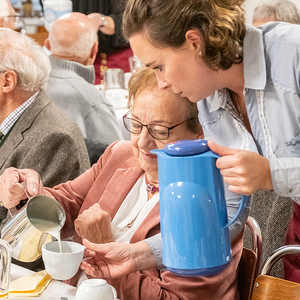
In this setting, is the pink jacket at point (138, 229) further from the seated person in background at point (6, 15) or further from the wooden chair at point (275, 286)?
the seated person in background at point (6, 15)

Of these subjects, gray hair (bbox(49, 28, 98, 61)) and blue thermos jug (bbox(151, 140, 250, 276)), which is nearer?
blue thermos jug (bbox(151, 140, 250, 276))

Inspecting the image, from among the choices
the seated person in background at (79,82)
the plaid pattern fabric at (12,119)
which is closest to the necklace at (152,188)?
the plaid pattern fabric at (12,119)

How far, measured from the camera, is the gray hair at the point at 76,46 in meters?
2.91

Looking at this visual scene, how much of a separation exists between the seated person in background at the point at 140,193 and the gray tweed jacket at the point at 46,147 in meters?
0.29

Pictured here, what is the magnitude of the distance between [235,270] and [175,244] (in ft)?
1.08

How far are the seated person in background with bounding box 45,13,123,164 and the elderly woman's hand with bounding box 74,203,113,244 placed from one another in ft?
3.56

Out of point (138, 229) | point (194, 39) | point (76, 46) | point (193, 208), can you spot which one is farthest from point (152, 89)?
point (76, 46)

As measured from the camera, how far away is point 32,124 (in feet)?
5.92

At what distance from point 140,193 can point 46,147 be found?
542 millimetres

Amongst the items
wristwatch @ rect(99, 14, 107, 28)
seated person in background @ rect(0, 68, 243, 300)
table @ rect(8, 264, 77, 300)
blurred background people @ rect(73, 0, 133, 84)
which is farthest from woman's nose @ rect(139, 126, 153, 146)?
wristwatch @ rect(99, 14, 107, 28)

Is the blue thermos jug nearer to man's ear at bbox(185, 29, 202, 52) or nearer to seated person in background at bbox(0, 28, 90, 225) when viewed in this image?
man's ear at bbox(185, 29, 202, 52)

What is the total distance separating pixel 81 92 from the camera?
8.73 ft

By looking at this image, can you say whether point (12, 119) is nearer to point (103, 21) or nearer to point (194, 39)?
point (194, 39)

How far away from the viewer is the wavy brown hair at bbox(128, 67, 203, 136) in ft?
4.18
